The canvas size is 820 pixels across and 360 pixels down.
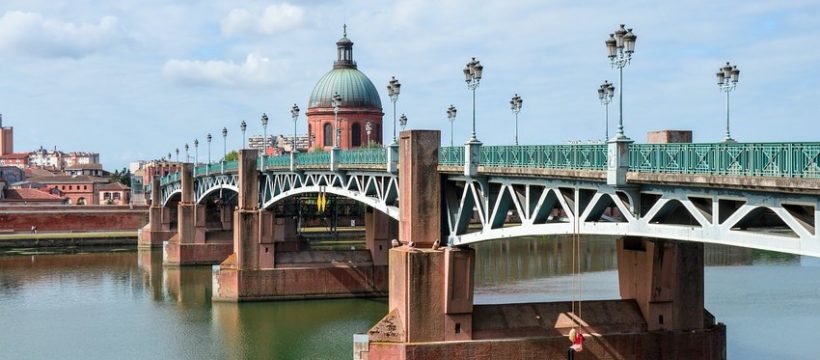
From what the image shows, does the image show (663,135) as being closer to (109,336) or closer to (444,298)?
(444,298)

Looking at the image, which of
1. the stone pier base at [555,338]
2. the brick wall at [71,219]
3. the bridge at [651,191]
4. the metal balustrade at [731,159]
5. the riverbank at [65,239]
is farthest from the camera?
the brick wall at [71,219]

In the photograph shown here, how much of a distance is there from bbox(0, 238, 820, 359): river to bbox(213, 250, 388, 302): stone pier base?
788 millimetres

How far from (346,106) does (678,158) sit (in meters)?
87.0

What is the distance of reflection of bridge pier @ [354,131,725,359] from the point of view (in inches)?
1302

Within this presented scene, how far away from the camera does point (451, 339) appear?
33.4 metres

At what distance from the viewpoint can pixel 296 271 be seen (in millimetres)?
56594

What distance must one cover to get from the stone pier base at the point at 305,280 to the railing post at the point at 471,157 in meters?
24.0

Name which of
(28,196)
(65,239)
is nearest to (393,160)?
(65,239)

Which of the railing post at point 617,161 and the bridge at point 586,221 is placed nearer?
the bridge at point 586,221

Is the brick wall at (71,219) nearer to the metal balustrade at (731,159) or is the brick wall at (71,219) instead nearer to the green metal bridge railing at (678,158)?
the green metal bridge railing at (678,158)

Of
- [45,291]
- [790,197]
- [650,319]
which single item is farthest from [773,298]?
[45,291]

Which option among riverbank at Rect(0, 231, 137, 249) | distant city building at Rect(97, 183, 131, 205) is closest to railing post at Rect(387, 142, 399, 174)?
riverbank at Rect(0, 231, 137, 249)

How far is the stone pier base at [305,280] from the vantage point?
185 feet

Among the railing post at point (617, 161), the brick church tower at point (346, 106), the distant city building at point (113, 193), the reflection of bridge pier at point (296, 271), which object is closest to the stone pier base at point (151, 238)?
the brick church tower at point (346, 106)
